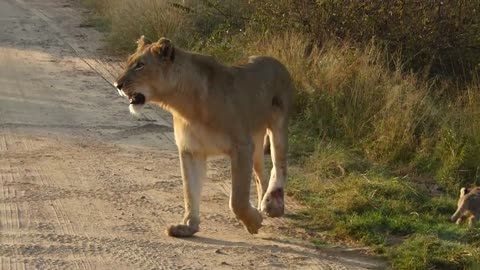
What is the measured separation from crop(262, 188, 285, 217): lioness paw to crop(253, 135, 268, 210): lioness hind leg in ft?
0.70

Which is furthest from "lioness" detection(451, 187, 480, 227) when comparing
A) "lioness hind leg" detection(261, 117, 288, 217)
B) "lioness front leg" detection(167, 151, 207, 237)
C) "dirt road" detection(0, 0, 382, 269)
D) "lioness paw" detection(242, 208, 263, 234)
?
"lioness front leg" detection(167, 151, 207, 237)

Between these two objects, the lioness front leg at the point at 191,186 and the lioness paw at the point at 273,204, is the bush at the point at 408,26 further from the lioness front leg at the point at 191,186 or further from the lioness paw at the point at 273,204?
the lioness front leg at the point at 191,186

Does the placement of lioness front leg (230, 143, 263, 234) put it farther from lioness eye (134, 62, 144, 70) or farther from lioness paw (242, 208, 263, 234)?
lioness eye (134, 62, 144, 70)

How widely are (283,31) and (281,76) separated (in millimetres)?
4611

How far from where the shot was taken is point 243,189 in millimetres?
6750

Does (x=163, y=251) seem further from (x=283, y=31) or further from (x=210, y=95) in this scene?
(x=283, y=31)

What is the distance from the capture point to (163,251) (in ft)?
21.6

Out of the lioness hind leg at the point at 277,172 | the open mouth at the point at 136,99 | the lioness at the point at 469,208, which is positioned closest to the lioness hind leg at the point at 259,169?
the lioness hind leg at the point at 277,172

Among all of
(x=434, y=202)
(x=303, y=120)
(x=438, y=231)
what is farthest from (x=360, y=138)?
(x=438, y=231)

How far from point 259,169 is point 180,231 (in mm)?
1113

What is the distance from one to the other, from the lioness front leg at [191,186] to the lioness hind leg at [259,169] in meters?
0.68

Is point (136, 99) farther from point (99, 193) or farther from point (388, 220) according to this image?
point (388, 220)

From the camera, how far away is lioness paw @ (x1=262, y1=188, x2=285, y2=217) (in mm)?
7320

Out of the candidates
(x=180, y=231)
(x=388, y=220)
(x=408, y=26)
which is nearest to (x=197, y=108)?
(x=180, y=231)
